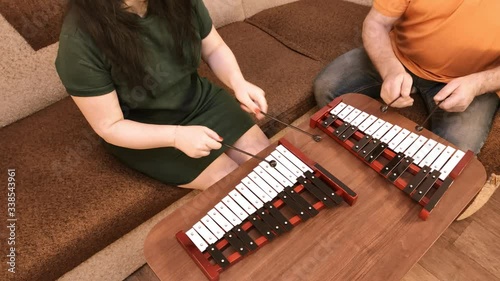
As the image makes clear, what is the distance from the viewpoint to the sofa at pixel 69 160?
43.4 inches

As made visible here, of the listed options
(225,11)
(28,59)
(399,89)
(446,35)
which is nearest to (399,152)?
(399,89)

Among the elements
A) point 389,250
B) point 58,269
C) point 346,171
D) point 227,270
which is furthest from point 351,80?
A: point 58,269

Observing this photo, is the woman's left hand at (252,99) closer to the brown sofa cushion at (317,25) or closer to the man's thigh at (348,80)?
the man's thigh at (348,80)

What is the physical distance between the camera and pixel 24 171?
124cm

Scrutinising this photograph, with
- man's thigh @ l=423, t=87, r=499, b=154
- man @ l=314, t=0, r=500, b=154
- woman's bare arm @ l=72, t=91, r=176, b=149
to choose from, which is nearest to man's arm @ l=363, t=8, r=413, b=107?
man @ l=314, t=0, r=500, b=154

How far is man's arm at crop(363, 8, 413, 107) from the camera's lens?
1197 millimetres

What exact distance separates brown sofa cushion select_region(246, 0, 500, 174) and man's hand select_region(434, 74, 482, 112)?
597 mm

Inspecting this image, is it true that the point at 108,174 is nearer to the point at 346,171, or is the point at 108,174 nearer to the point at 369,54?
the point at 346,171

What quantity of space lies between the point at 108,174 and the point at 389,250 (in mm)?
900

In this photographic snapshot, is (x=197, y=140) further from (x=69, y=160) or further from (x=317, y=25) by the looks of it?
(x=317, y=25)

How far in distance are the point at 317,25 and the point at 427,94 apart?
708 millimetres

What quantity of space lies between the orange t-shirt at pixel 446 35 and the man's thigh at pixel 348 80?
0.46 feet

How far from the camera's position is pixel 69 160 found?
1266 millimetres

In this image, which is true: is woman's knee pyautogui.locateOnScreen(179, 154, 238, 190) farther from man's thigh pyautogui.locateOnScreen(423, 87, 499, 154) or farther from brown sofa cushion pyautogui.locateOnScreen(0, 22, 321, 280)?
man's thigh pyautogui.locateOnScreen(423, 87, 499, 154)
